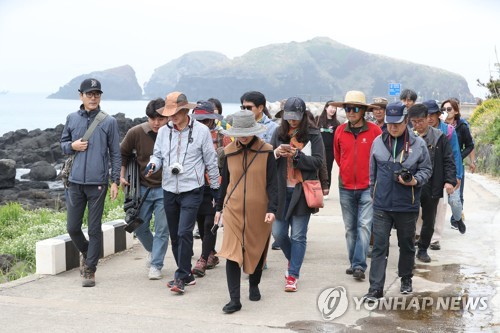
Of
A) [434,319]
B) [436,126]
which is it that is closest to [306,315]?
[434,319]

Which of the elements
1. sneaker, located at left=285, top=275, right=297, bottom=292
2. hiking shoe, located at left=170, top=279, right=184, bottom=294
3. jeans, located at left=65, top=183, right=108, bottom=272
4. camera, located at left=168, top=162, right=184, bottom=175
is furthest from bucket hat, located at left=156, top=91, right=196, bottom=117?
sneaker, located at left=285, top=275, right=297, bottom=292

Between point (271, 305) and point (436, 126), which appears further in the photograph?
point (436, 126)

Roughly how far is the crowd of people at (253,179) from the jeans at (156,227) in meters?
0.01

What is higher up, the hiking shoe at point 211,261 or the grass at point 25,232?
the hiking shoe at point 211,261

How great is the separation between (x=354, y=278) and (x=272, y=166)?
5.62ft

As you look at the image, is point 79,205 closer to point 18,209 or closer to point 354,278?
point 354,278

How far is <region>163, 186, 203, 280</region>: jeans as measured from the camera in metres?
7.48

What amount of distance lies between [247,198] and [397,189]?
137 cm

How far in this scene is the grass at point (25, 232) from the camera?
33.8 ft

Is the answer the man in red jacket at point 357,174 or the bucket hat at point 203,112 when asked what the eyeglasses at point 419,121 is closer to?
the man in red jacket at point 357,174

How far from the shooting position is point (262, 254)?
7.11m

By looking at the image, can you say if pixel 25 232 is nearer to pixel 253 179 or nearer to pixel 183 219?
pixel 183 219

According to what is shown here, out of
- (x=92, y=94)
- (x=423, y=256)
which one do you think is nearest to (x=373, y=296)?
(x=423, y=256)

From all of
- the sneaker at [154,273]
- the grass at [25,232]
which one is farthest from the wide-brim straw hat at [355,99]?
the grass at [25,232]
